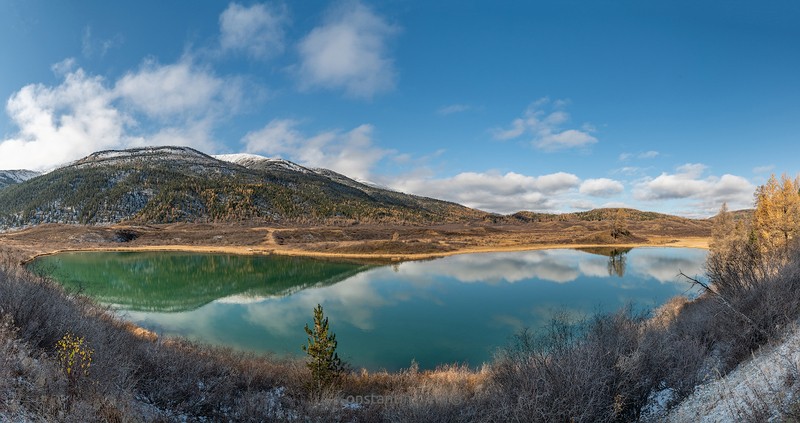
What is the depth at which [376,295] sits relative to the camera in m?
45.9

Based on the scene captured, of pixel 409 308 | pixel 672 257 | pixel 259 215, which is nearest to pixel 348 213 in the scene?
pixel 259 215

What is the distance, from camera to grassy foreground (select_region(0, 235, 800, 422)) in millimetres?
8219

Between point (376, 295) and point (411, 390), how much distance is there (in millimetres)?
31614

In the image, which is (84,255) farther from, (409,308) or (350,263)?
(409,308)

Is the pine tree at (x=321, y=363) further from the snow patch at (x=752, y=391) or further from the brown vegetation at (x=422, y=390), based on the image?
the snow patch at (x=752, y=391)

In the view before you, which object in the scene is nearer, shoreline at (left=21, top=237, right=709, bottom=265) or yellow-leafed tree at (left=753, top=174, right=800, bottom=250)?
yellow-leafed tree at (left=753, top=174, right=800, bottom=250)

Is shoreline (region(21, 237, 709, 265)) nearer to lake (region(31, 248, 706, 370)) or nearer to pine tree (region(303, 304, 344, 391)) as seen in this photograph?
lake (region(31, 248, 706, 370))

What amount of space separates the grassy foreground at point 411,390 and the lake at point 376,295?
1198 centimetres

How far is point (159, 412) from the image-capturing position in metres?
10.7

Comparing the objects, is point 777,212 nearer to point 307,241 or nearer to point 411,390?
point 411,390

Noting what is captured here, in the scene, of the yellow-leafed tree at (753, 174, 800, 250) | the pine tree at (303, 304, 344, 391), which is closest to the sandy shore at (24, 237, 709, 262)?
the yellow-leafed tree at (753, 174, 800, 250)

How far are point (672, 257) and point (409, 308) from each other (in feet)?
250

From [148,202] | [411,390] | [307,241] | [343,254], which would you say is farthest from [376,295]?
[148,202]

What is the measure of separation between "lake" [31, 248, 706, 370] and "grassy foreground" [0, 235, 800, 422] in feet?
39.3
